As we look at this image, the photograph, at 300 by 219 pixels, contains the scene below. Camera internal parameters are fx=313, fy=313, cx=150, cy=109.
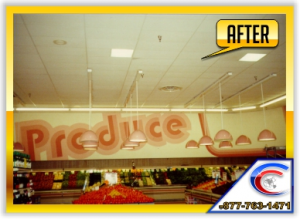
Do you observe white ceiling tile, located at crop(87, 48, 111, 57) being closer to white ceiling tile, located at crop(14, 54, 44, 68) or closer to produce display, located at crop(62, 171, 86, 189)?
white ceiling tile, located at crop(14, 54, 44, 68)

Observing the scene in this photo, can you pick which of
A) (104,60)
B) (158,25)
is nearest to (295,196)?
(158,25)

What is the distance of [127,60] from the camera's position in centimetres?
663

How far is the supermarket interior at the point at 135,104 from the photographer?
536 cm

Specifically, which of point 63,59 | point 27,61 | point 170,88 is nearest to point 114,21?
point 63,59

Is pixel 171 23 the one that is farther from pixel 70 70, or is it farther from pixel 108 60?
pixel 70 70

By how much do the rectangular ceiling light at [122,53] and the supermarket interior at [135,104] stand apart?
2 centimetres

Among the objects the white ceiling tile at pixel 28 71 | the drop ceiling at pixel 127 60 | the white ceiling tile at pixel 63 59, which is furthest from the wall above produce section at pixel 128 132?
the white ceiling tile at pixel 63 59

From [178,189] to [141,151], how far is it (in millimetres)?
2399

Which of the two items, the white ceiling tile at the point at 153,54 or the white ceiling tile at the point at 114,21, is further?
the white ceiling tile at the point at 153,54

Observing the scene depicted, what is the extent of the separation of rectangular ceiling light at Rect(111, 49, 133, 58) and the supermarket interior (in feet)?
0.07

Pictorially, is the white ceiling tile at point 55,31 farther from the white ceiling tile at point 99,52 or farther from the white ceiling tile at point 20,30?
the white ceiling tile at point 99,52

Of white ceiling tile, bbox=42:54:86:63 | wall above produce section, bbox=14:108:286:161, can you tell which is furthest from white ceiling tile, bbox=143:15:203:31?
wall above produce section, bbox=14:108:286:161

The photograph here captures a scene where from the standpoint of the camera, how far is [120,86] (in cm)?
888

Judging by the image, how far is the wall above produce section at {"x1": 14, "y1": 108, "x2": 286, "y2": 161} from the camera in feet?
40.4
